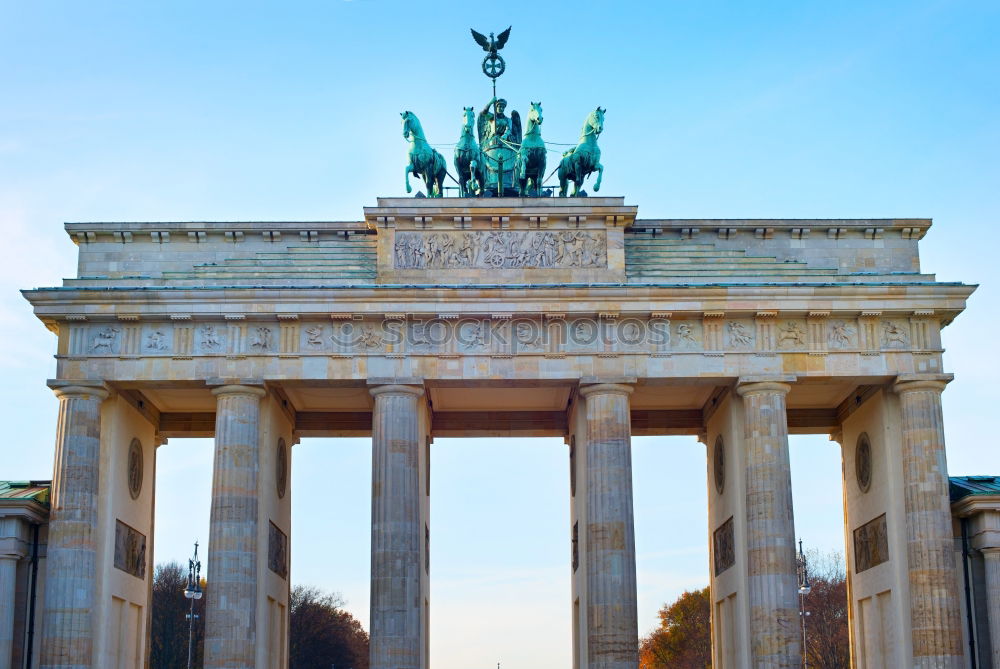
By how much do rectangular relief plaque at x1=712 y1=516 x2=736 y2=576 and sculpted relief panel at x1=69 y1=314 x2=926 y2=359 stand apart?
590 cm

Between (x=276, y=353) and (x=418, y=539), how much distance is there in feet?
21.8

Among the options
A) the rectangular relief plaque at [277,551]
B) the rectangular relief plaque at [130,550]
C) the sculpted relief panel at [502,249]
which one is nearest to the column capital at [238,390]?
the rectangular relief plaque at [277,551]

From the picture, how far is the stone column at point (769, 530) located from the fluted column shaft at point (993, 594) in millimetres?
5646

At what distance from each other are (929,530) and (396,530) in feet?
48.4

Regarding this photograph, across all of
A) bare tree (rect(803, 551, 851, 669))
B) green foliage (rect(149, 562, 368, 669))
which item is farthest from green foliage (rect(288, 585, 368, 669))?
bare tree (rect(803, 551, 851, 669))

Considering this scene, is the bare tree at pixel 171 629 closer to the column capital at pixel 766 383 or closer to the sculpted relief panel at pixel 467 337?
the sculpted relief panel at pixel 467 337

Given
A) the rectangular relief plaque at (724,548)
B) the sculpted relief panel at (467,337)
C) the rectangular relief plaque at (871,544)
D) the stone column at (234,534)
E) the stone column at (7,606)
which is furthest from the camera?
the rectangular relief plaque at (724,548)

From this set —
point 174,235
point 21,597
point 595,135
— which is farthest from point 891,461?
point 21,597

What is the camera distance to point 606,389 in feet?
121

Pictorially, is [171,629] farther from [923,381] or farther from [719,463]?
[923,381]

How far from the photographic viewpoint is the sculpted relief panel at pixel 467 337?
37219mm

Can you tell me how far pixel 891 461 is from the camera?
3788cm

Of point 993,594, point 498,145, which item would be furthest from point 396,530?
point 993,594

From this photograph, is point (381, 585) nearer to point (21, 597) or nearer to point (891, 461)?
point (21, 597)
